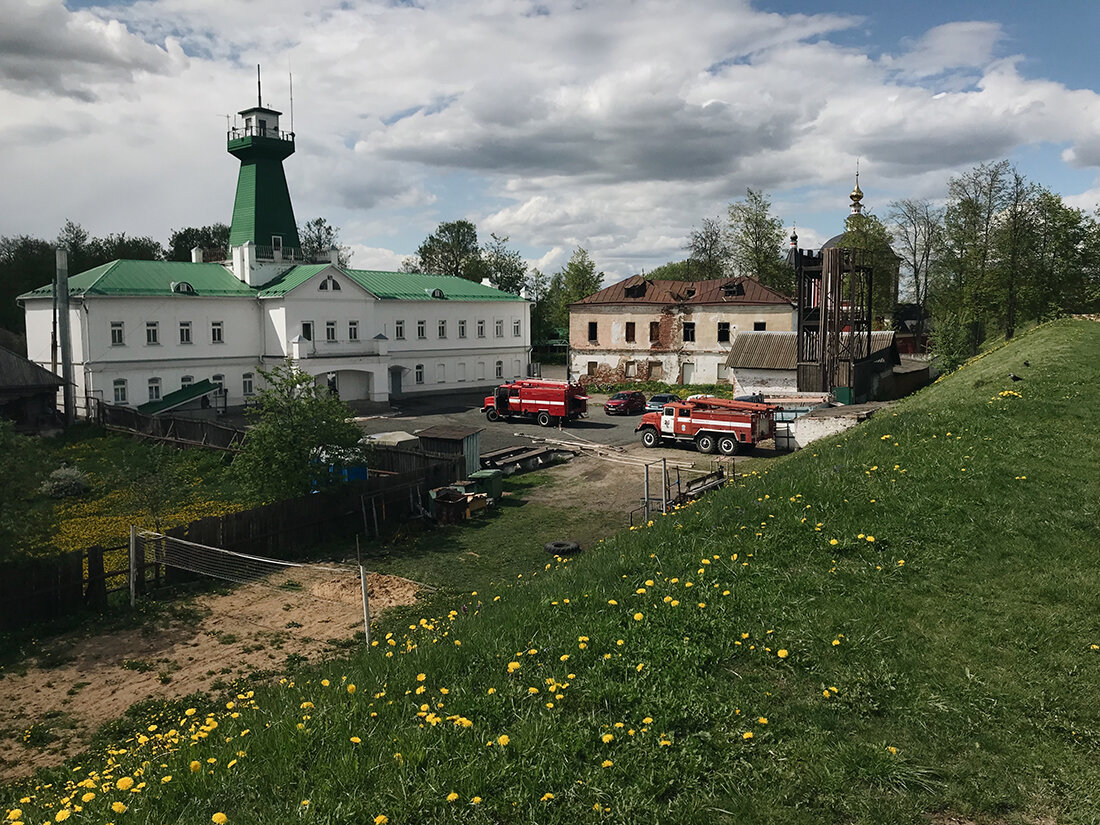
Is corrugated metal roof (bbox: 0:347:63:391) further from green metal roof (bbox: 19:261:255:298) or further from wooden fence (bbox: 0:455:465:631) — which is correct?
wooden fence (bbox: 0:455:465:631)

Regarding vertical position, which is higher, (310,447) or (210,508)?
(310,447)

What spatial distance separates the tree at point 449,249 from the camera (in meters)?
92.1

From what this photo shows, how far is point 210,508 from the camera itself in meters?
24.1

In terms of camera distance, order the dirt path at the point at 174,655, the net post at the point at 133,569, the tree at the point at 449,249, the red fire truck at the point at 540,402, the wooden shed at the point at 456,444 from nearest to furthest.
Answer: the dirt path at the point at 174,655 → the net post at the point at 133,569 → the wooden shed at the point at 456,444 → the red fire truck at the point at 540,402 → the tree at the point at 449,249

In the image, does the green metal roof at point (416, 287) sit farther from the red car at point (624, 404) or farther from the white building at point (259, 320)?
the red car at point (624, 404)

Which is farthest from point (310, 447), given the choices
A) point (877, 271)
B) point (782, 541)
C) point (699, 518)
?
point (877, 271)

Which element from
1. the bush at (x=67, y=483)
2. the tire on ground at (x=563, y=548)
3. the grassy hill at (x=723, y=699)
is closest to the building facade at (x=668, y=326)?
the tire on ground at (x=563, y=548)

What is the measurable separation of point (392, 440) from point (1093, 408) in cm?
2083

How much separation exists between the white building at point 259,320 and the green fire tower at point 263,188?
8cm

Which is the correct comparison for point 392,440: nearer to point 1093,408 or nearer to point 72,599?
point 72,599

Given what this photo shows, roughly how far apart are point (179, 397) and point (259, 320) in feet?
23.1

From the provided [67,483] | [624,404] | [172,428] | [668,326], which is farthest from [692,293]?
[67,483]

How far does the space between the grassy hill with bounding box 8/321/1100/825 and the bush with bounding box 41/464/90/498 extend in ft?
57.5

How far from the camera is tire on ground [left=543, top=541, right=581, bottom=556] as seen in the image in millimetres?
19078
